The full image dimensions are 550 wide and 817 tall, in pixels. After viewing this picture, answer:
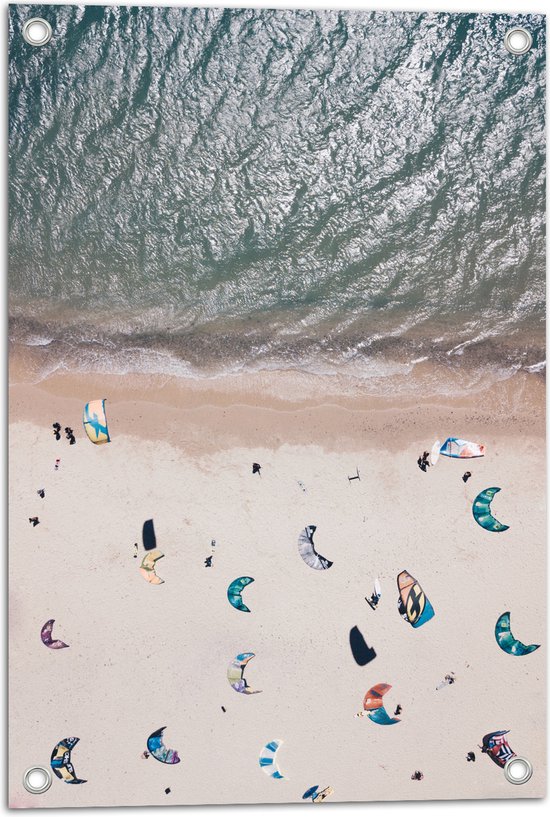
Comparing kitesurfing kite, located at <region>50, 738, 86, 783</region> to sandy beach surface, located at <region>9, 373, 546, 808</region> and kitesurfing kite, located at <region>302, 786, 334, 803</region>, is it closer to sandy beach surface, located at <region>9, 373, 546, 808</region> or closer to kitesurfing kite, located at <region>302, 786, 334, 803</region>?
sandy beach surface, located at <region>9, 373, 546, 808</region>

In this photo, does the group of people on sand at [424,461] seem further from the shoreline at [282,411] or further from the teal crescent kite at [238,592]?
the teal crescent kite at [238,592]

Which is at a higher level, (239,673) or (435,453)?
(435,453)

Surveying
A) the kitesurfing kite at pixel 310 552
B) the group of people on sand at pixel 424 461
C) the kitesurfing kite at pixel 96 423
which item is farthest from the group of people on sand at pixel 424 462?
the kitesurfing kite at pixel 96 423

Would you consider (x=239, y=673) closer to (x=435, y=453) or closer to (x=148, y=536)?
(x=148, y=536)

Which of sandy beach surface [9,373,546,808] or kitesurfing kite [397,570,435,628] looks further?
kitesurfing kite [397,570,435,628]

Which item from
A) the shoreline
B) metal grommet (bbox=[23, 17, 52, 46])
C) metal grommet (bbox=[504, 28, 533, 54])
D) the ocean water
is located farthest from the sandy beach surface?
metal grommet (bbox=[504, 28, 533, 54])

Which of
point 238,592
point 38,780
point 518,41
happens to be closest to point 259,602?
point 238,592

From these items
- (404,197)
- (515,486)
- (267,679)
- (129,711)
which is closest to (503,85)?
(404,197)
